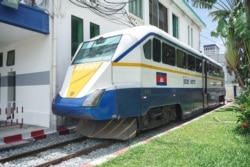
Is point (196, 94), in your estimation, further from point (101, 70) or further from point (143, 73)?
point (101, 70)

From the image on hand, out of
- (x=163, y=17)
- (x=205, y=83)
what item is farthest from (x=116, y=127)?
(x=163, y=17)

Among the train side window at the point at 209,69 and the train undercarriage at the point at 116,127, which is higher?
the train side window at the point at 209,69

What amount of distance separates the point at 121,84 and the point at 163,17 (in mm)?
13786

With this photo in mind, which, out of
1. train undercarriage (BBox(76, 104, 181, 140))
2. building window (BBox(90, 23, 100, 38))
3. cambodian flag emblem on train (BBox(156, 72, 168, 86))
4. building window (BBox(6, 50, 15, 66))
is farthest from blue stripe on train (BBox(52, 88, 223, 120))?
building window (BBox(6, 50, 15, 66))

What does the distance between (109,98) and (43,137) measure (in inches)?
116

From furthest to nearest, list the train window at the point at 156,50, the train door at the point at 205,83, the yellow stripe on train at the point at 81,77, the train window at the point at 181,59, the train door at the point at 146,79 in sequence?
the train door at the point at 205,83 < the train window at the point at 181,59 < the train window at the point at 156,50 < the train door at the point at 146,79 < the yellow stripe on train at the point at 81,77

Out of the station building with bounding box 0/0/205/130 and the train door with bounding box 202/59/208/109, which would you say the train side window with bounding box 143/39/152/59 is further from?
the train door with bounding box 202/59/208/109

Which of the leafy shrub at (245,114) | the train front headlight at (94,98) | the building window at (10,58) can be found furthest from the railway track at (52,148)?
the building window at (10,58)

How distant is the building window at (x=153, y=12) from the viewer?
1883 centimetres

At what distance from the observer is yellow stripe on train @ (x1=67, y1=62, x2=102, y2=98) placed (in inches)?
313

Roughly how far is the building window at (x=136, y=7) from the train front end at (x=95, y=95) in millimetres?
7566

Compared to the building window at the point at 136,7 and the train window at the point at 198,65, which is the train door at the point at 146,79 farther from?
the building window at the point at 136,7

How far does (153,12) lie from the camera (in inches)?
757

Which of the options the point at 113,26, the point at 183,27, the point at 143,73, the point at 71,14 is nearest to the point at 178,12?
the point at 183,27
